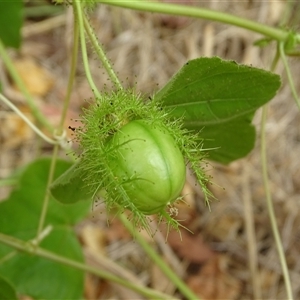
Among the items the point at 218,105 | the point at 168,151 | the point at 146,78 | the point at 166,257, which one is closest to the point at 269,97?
the point at 218,105

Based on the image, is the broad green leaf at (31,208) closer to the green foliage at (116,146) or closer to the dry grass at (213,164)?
the dry grass at (213,164)

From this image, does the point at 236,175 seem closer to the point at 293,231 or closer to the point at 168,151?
the point at 293,231

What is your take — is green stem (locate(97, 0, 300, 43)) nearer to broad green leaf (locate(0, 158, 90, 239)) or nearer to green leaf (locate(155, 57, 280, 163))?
green leaf (locate(155, 57, 280, 163))

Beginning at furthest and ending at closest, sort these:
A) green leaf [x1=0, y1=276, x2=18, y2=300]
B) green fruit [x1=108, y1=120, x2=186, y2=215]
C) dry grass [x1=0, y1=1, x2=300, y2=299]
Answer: dry grass [x1=0, y1=1, x2=300, y2=299] < green leaf [x1=0, y1=276, x2=18, y2=300] < green fruit [x1=108, y1=120, x2=186, y2=215]

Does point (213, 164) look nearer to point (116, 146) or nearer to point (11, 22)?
point (11, 22)

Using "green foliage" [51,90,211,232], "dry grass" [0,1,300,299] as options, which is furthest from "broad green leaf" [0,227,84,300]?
"green foliage" [51,90,211,232]

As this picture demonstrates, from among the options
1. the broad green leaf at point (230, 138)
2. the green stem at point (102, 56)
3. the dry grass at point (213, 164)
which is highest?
the green stem at point (102, 56)

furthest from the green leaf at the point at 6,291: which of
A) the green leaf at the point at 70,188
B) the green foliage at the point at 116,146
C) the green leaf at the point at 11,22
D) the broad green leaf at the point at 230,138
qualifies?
the green leaf at the point at 11,22

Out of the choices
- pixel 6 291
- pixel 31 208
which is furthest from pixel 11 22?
pixel 6 291
